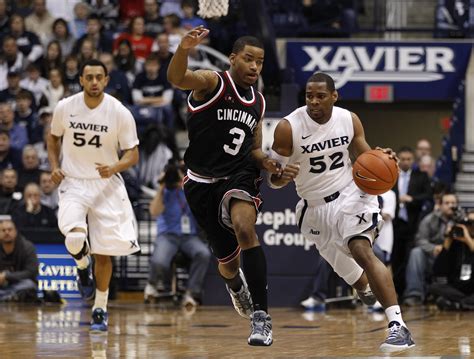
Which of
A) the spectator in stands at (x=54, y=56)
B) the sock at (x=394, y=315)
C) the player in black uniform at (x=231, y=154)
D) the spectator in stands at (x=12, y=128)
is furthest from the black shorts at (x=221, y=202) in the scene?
the spectator in stands at (x=54, y=56)

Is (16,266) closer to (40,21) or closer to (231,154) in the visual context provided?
(40,21)

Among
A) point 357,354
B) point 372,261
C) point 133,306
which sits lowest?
point 133,306

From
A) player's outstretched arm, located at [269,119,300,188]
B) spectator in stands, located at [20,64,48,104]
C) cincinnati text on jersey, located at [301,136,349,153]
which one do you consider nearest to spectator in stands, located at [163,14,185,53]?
spectator in stands, located at [20,64,48,104]

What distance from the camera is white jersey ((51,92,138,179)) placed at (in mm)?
10766

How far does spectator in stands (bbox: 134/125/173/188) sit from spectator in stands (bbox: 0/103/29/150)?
70.5 inches

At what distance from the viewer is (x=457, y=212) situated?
559 inches

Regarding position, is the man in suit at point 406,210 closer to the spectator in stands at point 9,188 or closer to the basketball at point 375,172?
the spectator in stands at point 9,188

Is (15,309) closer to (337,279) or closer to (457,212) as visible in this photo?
(337,279)

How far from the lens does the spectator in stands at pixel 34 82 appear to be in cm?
1814

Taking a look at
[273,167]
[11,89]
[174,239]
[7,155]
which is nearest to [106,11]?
[11,89]

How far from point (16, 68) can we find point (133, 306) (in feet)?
19.8

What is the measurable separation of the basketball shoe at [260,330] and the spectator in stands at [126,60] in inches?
395

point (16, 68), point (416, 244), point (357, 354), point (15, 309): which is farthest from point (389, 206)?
point (16, 68)

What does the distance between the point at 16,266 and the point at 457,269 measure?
5.51 m
